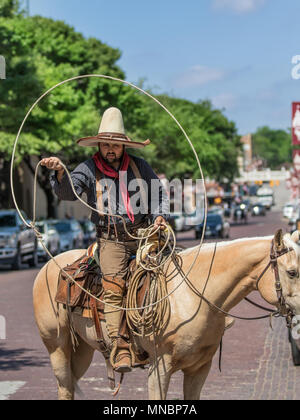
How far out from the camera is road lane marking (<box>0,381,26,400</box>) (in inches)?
347

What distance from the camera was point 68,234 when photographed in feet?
122

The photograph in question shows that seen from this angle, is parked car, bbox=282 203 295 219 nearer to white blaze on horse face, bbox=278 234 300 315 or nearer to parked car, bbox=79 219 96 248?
parked car, bbox=79 219 96 248

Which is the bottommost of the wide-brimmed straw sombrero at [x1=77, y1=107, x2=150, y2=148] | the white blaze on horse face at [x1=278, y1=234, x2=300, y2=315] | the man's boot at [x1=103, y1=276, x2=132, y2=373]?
the man's boot at [x1=103, y1=276, x2=132, y2=373]

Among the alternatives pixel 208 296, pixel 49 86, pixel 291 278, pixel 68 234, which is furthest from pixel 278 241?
pixel 49 86

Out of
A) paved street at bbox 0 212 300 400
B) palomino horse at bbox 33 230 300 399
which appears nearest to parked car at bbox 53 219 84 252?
paved street at bbox 0 212 300 400

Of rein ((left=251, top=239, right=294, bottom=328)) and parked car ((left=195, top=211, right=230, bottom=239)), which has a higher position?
rein ((left=251, top=239, right=294, bottom=328))

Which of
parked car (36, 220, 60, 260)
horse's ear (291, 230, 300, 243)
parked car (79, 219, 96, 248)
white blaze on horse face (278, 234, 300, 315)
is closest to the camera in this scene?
white blaze on horse face (278, 234, 300, 315)

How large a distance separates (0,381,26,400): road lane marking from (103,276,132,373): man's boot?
8.81ft

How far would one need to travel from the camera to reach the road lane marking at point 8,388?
882 centimetres

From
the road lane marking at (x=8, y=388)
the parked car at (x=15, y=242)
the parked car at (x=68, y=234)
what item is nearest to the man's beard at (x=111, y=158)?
the road lane marking at (x=8, y=388)

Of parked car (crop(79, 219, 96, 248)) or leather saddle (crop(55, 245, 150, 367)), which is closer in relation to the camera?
leather saddle (crop(55, 245, 150, 367))

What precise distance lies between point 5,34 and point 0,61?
9.66m

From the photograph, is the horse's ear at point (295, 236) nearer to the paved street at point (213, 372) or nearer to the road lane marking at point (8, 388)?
the paved street at point (213, 372)
